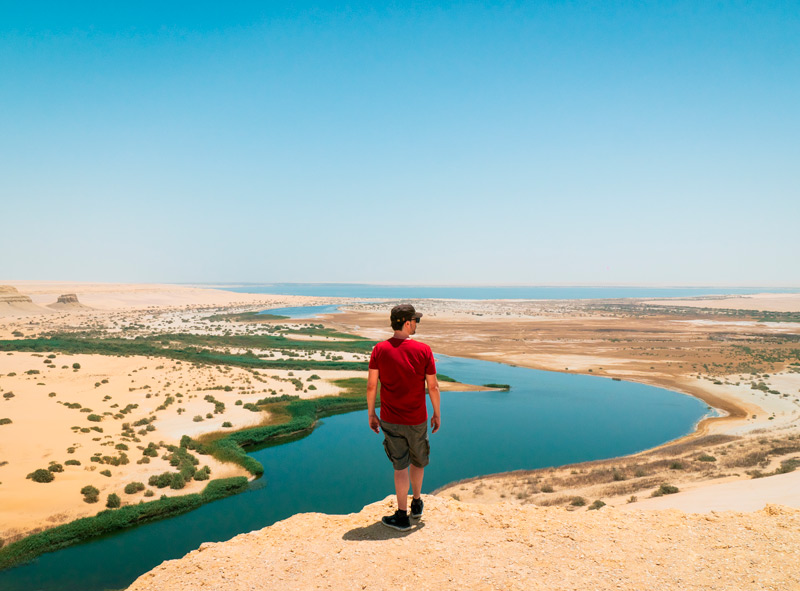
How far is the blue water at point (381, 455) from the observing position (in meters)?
12.9

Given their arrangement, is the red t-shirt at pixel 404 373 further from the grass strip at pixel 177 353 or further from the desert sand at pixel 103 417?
the grass strip at pixel 177 353

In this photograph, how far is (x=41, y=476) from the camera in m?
16.1

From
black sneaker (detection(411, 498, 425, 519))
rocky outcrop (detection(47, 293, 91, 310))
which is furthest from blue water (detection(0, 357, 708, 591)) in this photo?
rocky outcrop (detection(47, 293, 91, 310))

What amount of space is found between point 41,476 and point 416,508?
661 inches

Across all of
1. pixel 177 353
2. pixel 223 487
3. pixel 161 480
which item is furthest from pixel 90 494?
pixel 177 353

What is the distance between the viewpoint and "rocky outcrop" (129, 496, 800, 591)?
5.11 m

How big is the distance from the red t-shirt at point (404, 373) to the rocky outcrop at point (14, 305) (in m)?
104

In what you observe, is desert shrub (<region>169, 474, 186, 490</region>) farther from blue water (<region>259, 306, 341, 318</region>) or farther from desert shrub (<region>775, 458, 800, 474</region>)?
blue water (<region>259, 306, 341, 318</region>)

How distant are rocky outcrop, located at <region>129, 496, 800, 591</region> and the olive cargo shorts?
3.73ft

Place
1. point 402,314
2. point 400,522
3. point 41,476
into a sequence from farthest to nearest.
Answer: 1. point 41,476
2. point 400,522
3. point 402,314

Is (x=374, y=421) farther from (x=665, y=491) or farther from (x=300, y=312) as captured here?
(x=300, y=312)

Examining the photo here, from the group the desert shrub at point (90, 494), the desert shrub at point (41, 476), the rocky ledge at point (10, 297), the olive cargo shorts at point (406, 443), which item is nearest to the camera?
the olive cargo shorts at point (406, 443)

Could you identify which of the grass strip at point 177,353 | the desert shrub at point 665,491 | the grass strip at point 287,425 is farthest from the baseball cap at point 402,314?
the grass strip at point 177,353

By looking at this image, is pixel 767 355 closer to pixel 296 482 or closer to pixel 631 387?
pixel 631 387
